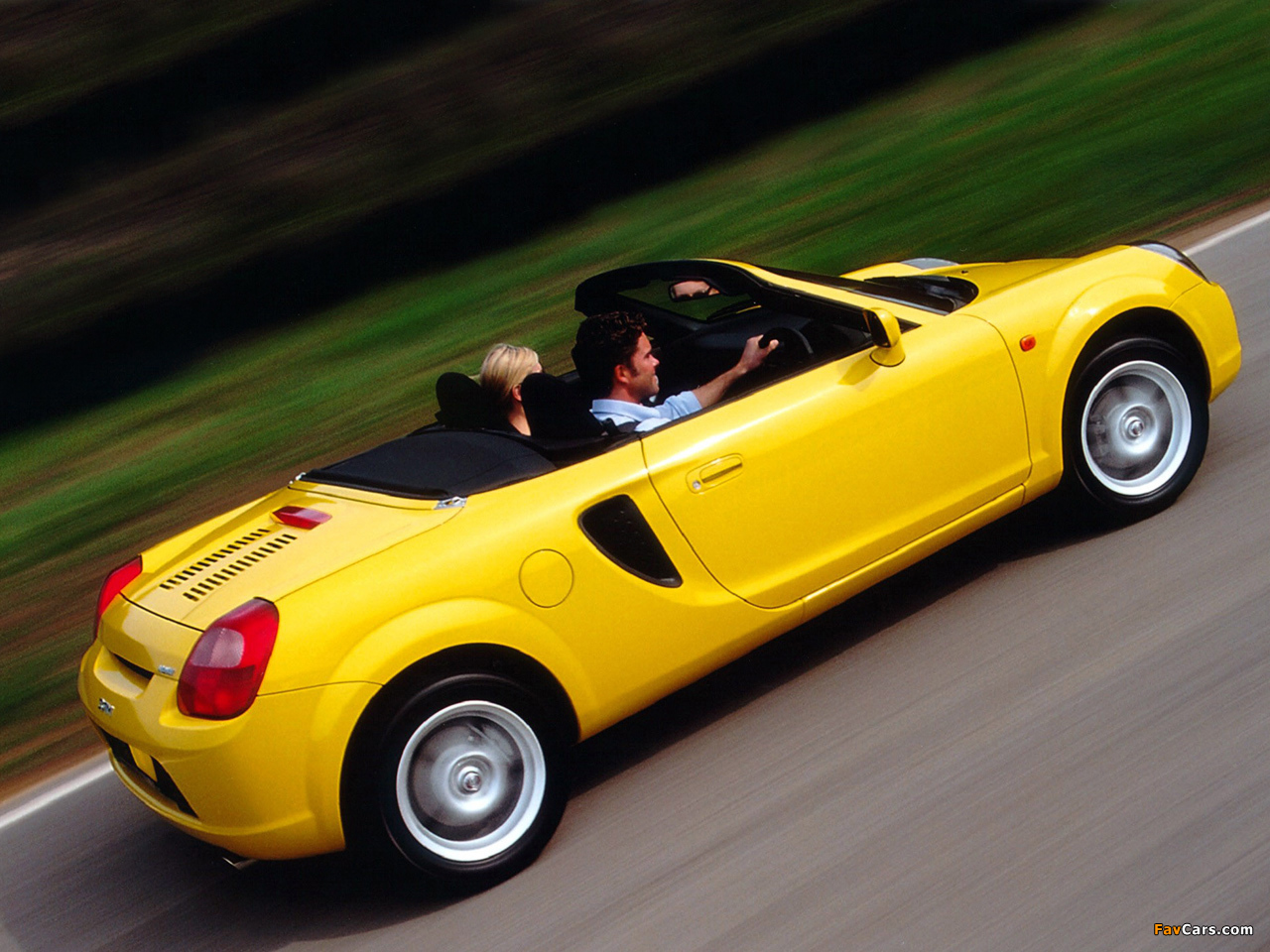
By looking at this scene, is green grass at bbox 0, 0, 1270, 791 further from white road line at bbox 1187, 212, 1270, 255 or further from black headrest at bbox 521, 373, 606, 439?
black headrest at bbox 521, 373, 606, 439

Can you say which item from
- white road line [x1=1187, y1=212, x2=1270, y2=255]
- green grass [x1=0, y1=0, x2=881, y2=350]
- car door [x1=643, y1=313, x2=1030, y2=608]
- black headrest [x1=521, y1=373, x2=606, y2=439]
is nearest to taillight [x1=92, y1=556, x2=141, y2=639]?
black headrest [x1=521, y1=373, x2=606, y2=439]

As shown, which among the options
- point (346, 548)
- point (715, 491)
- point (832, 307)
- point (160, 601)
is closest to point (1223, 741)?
point (715, 491)

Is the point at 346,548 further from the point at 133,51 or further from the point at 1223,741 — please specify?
the point at 133,51

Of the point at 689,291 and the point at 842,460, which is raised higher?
the point at 689,291

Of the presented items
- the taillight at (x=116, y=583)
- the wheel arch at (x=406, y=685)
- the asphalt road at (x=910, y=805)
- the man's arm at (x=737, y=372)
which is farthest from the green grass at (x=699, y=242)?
the man's arm at (x=737, y=372)

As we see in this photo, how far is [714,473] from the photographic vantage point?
4316mm

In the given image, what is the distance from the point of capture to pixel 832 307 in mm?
4820

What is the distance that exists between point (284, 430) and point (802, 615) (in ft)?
15.6

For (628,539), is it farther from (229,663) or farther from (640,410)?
(229,663)

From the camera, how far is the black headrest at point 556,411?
4391mm

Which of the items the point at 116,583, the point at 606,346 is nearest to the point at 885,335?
the point at 606,346

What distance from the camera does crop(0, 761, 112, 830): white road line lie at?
5066 millimetres

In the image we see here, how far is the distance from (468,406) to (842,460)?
4.30 feet

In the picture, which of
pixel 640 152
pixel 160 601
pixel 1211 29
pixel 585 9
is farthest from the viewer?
pixel 1211 29
